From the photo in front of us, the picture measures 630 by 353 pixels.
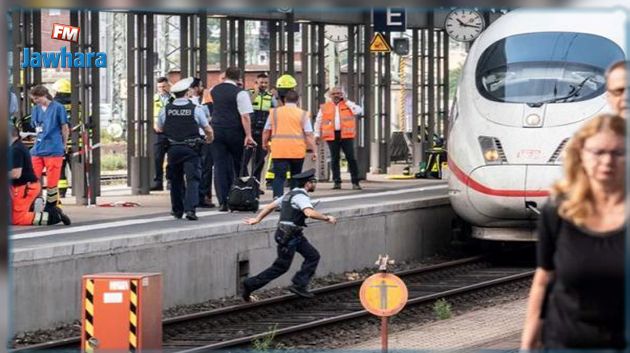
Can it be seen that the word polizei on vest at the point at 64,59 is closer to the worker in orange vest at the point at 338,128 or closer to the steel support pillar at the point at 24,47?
the steel support pillar at the point at 24,47

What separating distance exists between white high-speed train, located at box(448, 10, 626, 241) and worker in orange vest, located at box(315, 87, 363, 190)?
6467 millimetres

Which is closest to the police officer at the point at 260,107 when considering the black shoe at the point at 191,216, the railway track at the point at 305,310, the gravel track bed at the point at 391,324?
the railway track at the point at 305,310

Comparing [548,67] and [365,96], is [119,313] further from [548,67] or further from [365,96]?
[365,96]

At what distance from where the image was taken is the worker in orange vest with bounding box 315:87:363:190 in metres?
26.9

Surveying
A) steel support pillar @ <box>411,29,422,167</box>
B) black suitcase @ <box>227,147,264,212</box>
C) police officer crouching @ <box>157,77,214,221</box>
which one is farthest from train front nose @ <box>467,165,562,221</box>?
steel support pillar @ <box>411,29,422,167</box>

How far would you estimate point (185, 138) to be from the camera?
18.7m

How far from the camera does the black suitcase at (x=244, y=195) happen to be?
20.0 metres

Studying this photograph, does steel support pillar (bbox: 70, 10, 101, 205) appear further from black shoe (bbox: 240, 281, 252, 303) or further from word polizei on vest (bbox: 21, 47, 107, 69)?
black shoe (bbox: 240, 281, 252, 303)

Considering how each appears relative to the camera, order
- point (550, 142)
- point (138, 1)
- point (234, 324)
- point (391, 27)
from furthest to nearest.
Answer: point (391, 27) → point (550, 142) → point (234, 324) → point (138, 1)

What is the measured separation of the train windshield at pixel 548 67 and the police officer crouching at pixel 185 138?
359 cm

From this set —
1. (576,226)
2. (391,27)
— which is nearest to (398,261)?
(391,27)

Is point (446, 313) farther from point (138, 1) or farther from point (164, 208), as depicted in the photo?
point (138, 1)

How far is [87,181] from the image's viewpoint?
22.6m

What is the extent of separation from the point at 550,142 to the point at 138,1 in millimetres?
13312
